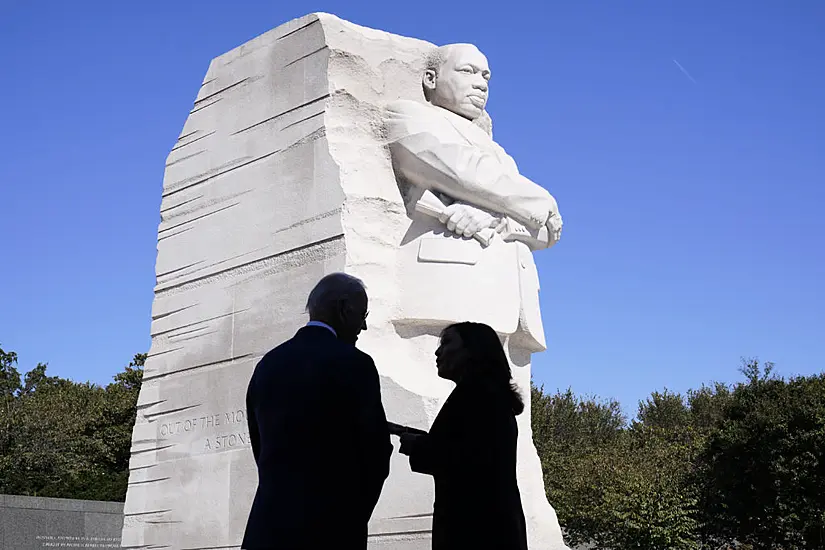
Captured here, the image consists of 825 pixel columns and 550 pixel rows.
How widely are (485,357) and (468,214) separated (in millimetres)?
2327

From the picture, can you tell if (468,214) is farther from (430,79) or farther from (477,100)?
(430,79)

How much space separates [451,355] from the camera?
432 centimetres

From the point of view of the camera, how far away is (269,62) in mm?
7160

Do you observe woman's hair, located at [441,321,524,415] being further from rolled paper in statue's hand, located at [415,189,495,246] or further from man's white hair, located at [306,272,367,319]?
rolled paper in statue's hand, located at [415,189,495,246]

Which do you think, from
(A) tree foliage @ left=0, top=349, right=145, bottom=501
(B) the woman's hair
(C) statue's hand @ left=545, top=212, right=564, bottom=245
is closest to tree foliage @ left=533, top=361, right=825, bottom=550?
(A) tree foliage @ left=0, top=349, right=145, bottom=501

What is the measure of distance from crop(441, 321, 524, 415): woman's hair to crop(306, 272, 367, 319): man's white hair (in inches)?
23.8

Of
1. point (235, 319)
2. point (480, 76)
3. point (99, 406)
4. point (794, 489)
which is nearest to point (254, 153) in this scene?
point (235, 319)

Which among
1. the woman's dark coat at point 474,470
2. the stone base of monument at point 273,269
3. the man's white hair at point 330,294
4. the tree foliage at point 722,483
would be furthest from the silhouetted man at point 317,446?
the tree foliage at point 722,483

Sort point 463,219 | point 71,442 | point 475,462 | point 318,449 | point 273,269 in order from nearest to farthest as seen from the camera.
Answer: point 318,449 → point 475,462 → point 463,219 → point 273,269 → point 71,442

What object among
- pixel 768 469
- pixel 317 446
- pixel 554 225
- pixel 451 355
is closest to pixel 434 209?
pixel 554 225

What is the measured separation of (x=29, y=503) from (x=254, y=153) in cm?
1208

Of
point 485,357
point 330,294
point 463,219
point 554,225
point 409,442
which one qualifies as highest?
point 554,225

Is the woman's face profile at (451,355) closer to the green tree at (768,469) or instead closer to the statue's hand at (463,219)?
the statue's hand at (463,219)

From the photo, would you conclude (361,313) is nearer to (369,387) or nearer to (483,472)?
(369,387)
